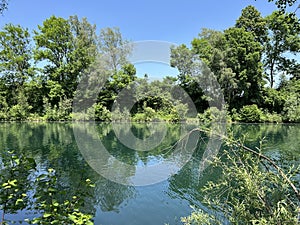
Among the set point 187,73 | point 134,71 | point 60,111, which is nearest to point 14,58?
point 60,111

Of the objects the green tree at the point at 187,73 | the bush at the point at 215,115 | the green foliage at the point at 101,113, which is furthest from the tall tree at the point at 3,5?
the green tree at the point at 187,73

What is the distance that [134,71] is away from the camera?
31875 mm

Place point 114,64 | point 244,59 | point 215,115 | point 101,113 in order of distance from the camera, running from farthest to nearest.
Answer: point 114,64, point 101,113, point 244,59, point 215,115

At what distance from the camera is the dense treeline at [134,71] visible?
93.8ft

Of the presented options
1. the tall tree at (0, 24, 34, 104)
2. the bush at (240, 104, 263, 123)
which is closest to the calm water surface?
the bush at (240, 104, 263, 123)

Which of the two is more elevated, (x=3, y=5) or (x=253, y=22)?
(x=253, y=22)

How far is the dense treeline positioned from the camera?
1125 inches

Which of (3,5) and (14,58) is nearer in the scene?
(3,5)

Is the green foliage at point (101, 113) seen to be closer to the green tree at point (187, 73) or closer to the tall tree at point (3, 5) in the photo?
the green tree at point (187, 73)

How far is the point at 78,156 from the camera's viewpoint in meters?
10.9

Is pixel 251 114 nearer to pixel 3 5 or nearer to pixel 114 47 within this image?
pixel 114 47

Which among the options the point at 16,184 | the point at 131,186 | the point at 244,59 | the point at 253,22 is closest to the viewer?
the point at 16,184

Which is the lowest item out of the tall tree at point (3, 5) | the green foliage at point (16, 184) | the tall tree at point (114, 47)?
the green foliage at point (16, 184)

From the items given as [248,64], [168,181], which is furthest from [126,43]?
[168,181]
